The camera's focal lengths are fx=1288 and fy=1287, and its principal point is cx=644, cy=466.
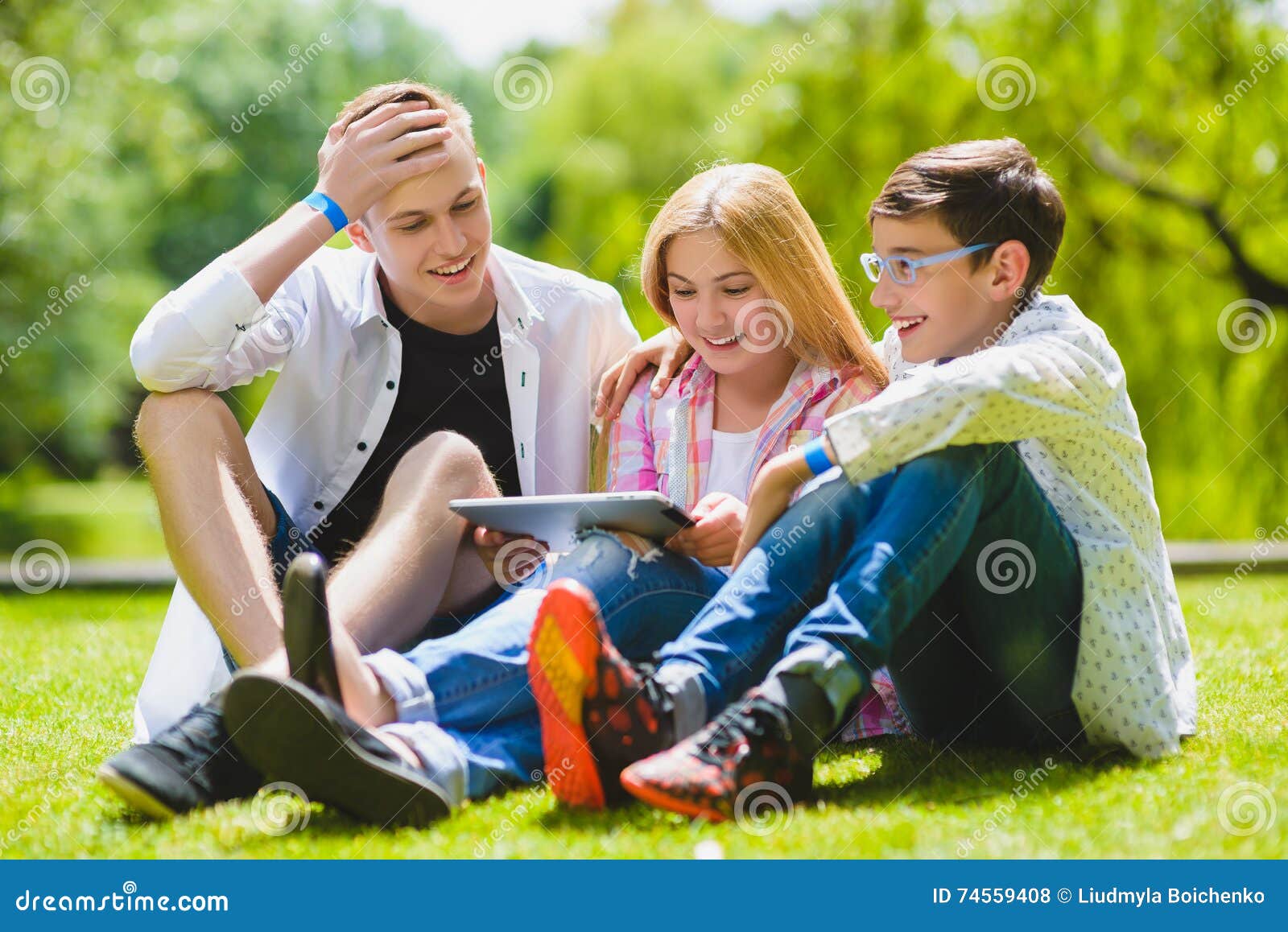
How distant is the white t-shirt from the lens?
2.99 metres

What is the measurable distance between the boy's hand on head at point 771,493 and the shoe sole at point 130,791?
1064 millimetres

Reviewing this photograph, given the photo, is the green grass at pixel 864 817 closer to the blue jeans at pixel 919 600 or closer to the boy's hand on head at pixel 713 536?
the blue jeans at pixel 919 600

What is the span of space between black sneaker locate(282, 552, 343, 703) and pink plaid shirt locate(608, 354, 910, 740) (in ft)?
3.73

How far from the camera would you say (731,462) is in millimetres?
3037

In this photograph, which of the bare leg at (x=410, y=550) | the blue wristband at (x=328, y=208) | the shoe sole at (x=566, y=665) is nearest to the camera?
the shoe sole at (x=566, y=665)

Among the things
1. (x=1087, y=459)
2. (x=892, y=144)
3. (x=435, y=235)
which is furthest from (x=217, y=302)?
(x=892, y=144)

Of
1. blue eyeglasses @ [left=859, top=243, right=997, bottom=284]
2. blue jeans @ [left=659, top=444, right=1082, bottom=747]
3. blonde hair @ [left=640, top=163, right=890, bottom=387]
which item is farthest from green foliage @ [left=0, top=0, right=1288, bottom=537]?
blue jeans @ [left=659, top=444, right=1082, bottom=747]

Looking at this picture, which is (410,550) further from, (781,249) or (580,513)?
(781,249)

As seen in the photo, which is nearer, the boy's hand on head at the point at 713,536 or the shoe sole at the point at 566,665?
the shoe sole at the point at 566,665

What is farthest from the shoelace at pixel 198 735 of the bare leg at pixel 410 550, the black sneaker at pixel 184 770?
the bare leg at pixel 410 550

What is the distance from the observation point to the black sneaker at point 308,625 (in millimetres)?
1993

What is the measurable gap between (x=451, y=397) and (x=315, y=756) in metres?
1.60

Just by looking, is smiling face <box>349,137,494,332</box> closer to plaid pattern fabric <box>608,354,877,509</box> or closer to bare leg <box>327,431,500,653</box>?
plaid pattern fabric <box>608,354,877,509</box>
